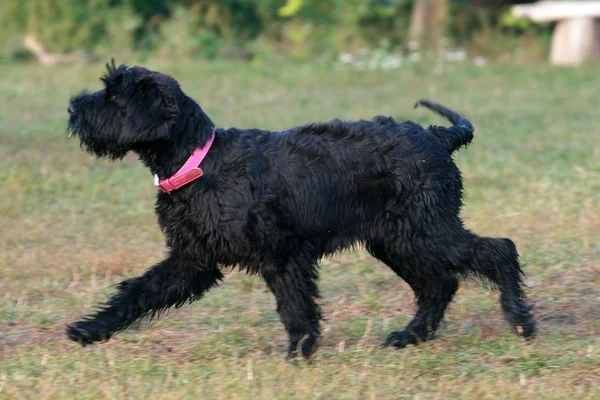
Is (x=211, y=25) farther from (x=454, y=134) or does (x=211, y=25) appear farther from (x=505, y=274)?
(x=505, y=274)

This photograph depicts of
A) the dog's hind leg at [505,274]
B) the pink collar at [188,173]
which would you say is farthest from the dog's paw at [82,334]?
the dog's hind leg at [505,274]

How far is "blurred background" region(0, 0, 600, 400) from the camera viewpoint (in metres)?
5.14

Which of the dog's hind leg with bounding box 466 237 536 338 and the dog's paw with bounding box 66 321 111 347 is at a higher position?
the dog's hind leg with bounding box 466 237 536 338

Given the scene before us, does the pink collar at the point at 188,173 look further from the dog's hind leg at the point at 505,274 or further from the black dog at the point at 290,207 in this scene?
the dog's hind leg at the point at 505,274

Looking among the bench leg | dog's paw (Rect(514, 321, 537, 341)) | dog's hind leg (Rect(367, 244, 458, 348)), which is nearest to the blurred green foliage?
the bench leg

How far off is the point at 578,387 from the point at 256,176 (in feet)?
6.10

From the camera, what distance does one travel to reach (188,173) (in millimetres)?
5215

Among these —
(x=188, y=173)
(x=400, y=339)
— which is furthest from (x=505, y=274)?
(x=188, y=173)

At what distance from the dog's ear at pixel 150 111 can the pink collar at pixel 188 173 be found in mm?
184

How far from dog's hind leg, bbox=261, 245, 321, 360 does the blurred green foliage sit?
54.3ft

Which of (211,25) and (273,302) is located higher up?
(211,25)

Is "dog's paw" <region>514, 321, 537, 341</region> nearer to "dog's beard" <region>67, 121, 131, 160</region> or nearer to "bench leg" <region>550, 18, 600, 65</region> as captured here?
"dog's beard" <region>67, 121, 131, 160</region>

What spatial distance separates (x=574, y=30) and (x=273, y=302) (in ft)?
47.3

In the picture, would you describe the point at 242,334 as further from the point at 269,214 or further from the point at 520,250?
the point at 520,250
